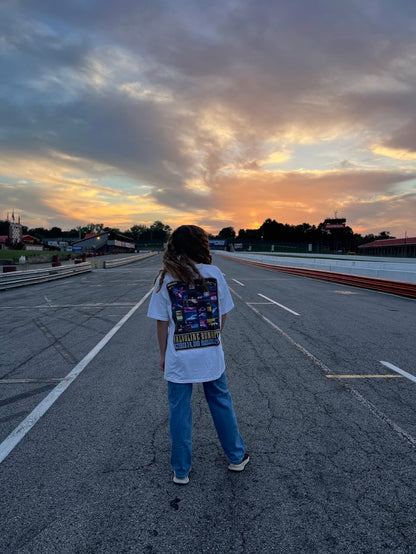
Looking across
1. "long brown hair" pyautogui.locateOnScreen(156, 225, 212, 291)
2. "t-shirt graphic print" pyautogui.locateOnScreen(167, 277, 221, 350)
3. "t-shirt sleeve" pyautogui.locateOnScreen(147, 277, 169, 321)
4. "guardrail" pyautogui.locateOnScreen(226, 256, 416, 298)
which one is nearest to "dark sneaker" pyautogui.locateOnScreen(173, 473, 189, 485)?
"t-shirt graphic print" pyautogui.locateOnScreen(167, 277, 221, 350)

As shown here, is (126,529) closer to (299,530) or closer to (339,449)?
(299,530)

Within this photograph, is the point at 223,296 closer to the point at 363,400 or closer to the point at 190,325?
the point at 190,325

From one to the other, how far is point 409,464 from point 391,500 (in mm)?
558

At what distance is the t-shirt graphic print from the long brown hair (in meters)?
0.08

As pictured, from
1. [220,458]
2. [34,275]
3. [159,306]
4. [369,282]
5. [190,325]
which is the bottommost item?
[220,458]

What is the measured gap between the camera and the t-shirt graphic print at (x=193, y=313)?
8.47 ft

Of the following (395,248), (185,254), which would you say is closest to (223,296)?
(185,254)

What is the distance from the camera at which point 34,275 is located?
18328mm

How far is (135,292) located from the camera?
48.1ft

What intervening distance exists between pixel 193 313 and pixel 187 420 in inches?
33.1

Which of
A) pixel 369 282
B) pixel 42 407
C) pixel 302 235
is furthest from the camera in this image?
pixel 302 235

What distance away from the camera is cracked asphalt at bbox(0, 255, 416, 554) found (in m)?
2.18

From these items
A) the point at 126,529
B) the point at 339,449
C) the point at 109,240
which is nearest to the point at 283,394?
the point at 339,449

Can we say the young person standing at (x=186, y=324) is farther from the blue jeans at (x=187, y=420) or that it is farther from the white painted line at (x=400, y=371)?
the white painted line at (x=400, y=371)
